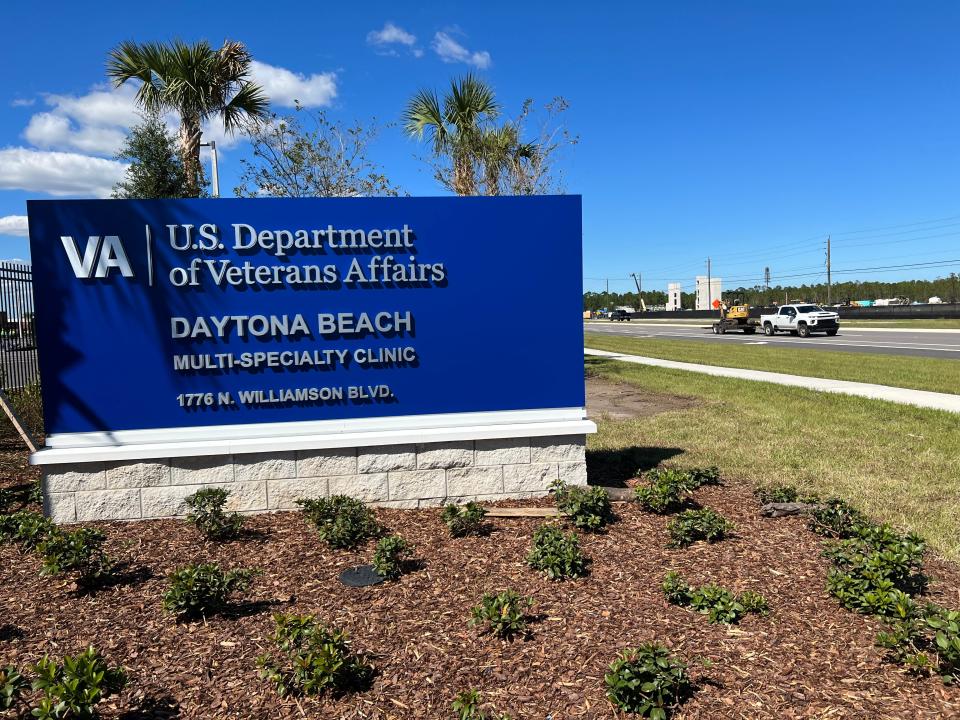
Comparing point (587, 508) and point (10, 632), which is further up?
point (587, 508)

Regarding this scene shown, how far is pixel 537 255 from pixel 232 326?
8.09ft

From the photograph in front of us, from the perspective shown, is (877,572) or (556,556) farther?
(556,556)

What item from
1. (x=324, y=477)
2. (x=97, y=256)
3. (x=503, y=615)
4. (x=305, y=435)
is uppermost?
(x=97, y=256)

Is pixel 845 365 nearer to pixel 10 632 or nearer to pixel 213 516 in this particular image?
pixel 213 516

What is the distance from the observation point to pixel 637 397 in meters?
11.8

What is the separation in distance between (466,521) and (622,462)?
2.34m

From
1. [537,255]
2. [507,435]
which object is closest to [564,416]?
[507,435]

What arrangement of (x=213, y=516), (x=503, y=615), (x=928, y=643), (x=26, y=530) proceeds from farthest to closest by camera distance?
(x=213, y=516) → (x=26, y=530) → (x=503, y=615) → (x=928, y=643)

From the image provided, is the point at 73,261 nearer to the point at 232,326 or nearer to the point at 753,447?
the point at 232,326

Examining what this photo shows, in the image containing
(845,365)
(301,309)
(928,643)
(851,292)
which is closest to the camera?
(928,643)

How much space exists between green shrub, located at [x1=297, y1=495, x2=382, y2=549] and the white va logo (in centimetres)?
222

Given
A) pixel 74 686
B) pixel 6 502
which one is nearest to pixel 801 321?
pixel 6 502

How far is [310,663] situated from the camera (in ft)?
9.16

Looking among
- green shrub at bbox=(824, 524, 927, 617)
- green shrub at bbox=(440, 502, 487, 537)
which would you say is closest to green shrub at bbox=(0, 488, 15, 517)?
green shrub at bbox=(440, 502, 487, 537)
